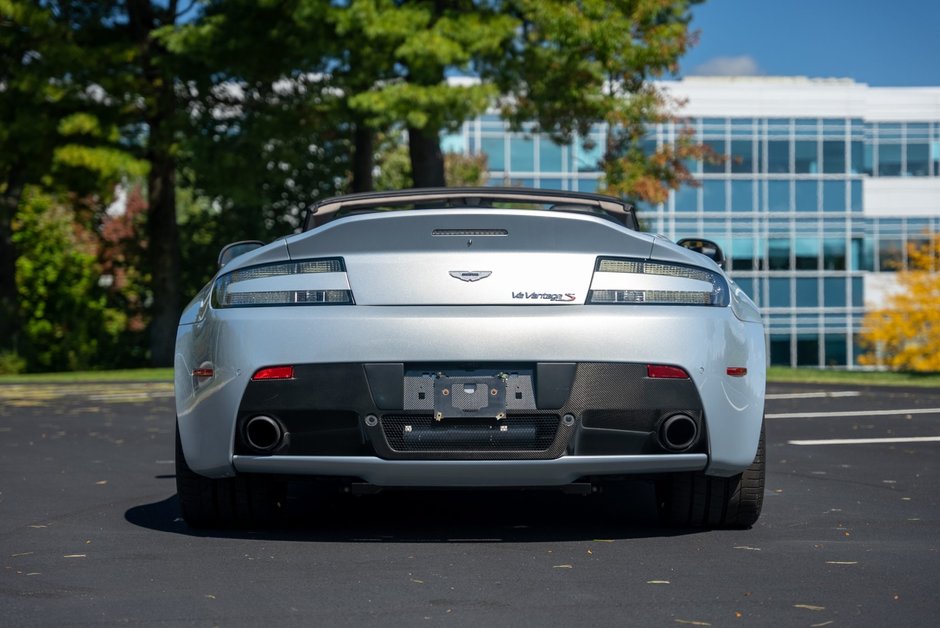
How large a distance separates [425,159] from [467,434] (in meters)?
22.1

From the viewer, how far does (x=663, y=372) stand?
18.5 ft

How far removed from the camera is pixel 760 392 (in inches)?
237

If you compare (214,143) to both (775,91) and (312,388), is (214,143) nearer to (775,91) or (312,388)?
(312,388)

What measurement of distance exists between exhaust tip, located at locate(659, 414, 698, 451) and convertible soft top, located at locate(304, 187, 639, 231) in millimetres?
1615

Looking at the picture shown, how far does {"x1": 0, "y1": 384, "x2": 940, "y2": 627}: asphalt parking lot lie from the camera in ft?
14.9

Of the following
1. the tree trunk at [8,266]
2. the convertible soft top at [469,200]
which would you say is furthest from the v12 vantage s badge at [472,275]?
the tree trunk at [8,266]

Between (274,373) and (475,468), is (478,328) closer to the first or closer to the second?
(475,468)

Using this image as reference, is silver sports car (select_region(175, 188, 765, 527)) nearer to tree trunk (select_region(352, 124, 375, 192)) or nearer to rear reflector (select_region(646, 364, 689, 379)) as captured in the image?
rear reflector (select_region(646, 364, 689, 379))

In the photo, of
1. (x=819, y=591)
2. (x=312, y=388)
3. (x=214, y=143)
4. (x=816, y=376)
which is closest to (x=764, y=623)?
(x=819, y=591)

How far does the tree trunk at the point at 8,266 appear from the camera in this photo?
3095 cm

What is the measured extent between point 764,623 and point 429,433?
1686 mm

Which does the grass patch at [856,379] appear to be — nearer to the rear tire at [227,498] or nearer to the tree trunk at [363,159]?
the tree trunk at [363,159]

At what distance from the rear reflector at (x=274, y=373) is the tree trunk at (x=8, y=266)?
2640cm

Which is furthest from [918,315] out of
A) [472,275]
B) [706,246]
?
[472,275]
